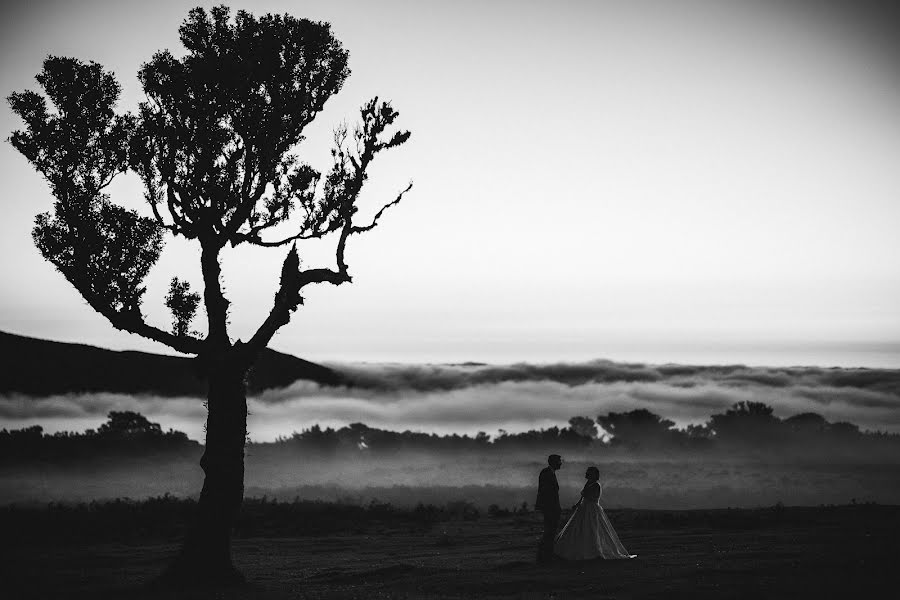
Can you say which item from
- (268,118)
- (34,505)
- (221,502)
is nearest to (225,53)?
(268,118)

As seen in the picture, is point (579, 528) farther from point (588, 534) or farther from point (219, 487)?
point (219, 487)

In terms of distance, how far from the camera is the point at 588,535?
27.8m

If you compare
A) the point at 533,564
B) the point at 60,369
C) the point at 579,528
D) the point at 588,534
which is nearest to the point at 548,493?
the point at 579,528

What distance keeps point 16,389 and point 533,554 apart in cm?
7086

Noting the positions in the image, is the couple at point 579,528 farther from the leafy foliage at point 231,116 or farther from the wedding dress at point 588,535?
the leafy foliage at point 231,116

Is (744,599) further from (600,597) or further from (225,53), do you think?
(225,53)

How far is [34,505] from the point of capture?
189 feet

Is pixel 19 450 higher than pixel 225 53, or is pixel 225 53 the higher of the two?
pixel 225 53

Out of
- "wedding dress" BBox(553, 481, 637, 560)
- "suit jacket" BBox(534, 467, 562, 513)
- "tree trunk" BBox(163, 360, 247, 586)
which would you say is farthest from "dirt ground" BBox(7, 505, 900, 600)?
"suit jacket" BBox(534, 467, 562, 513)

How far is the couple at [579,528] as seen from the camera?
90.6 ft

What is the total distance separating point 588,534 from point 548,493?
207cm

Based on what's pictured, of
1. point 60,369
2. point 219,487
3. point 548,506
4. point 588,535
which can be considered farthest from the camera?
point 60,369

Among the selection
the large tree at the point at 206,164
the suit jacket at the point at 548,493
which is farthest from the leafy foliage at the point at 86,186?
the suit jacket at the point at 548,493

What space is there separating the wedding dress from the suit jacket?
36.2 inches
